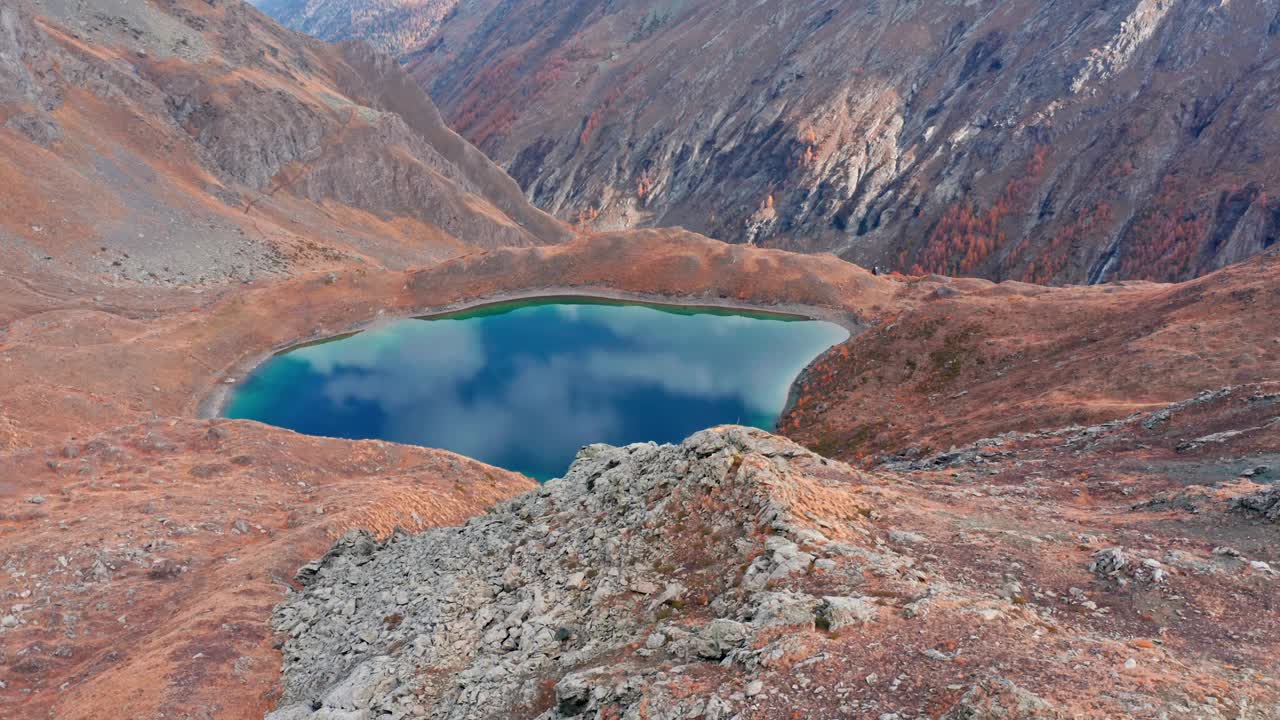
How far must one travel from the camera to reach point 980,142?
16125cm

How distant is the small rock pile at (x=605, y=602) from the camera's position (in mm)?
13438

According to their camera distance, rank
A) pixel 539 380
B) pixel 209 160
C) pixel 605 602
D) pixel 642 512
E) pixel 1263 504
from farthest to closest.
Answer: pixel 209 160
pixel 539 380
pixel 642 512
pixel 1263 504
pixel 605 602

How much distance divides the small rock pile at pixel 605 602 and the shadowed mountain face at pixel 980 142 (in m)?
Answer: 138

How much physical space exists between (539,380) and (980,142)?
137 m

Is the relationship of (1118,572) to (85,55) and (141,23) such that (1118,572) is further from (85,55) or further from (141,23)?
(141,23)

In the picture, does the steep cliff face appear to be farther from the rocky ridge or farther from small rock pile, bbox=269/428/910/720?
the rocky ridge

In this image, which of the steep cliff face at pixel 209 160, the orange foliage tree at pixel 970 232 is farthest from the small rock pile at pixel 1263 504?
the orange foliage tree at pixel 970 232

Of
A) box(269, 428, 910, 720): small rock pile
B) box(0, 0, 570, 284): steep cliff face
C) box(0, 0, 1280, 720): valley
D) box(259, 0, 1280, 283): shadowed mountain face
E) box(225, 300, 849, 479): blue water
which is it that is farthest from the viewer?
box(259, 0, 1280, 283): shadowed mountain face

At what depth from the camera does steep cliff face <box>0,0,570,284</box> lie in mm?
79938

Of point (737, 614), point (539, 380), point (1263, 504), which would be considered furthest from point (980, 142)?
point (737, 614)

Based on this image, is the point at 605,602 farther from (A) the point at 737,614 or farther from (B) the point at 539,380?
(B) the point at 539,380

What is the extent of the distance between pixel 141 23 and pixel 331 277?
6620 centimetres

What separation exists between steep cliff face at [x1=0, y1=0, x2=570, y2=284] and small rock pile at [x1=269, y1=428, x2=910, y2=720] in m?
73.2

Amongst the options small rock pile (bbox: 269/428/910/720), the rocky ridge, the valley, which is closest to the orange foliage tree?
the valley
